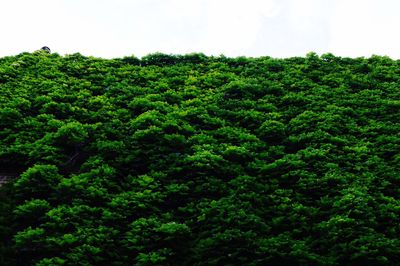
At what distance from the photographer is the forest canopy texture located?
917 cm

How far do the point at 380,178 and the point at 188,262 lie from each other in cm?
541

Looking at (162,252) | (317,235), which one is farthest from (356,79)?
(162,252)

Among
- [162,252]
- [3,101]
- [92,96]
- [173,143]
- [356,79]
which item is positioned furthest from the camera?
[356,79]

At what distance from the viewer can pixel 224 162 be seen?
37.6 feet

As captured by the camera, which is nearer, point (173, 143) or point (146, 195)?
point (146, 195)

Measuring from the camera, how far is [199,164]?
11.2 metres

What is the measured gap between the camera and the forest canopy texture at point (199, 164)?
30.1 feet

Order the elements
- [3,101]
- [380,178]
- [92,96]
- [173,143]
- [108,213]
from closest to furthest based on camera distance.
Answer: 1. [108,213]
2. [380,178]
3. [173,143]
4. [3,101]
5. [92,96]

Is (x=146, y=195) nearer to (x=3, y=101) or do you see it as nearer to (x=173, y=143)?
(x=173, y=143)

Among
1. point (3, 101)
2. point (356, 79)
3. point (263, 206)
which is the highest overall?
point (356, 79)

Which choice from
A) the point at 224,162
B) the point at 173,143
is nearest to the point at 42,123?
the point at 173,143

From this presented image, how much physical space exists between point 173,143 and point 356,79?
7938mm

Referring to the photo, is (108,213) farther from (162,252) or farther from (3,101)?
(3,101)

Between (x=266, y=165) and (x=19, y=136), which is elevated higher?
(x=19, y=136)
